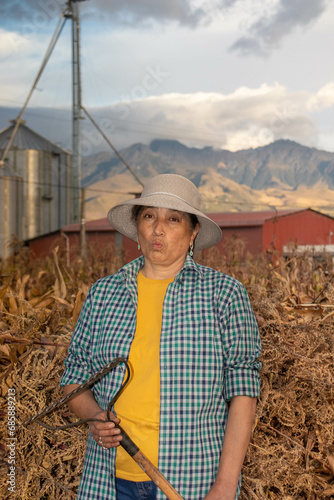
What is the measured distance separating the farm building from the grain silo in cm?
163

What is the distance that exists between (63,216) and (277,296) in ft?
89.5

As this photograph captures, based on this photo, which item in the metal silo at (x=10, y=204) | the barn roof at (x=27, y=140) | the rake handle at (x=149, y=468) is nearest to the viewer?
the rake handle at (x=149, y=468)

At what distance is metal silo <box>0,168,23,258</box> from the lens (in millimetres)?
24547

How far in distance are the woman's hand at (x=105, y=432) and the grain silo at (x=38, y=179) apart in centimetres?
2471

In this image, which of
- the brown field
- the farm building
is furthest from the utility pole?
the brown field

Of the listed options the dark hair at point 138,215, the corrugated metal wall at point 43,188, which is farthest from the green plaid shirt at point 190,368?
the corrugated metal wall at point 43,188

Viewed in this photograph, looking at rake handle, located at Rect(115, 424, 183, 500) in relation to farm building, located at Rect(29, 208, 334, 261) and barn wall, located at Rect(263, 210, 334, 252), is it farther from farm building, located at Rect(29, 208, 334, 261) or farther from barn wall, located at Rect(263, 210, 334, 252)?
barn wall, located at Rect(263, 210, 334, 252)

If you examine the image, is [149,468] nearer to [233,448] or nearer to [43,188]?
[233,448]

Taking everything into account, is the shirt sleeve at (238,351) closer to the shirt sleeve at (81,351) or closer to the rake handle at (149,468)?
the rake handle at (149,468)

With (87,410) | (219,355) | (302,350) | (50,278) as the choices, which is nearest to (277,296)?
(302,350)

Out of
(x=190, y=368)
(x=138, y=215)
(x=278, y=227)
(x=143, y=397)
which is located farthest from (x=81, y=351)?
(x=278, y=227)

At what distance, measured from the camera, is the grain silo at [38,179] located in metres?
26.2

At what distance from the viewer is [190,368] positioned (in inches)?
67.8

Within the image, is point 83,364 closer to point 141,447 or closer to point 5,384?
point 141,447
